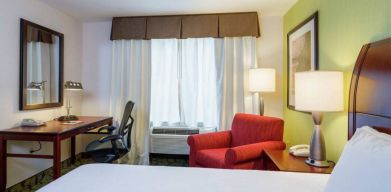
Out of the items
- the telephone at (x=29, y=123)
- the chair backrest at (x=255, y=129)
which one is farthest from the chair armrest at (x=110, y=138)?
the chair backrest at (x=255, y=129)

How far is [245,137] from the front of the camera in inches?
115

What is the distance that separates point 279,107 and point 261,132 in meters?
1.07

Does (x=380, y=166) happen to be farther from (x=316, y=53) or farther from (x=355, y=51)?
(x=316, y=53)

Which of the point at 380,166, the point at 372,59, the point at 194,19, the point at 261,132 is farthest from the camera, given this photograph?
the point at 194,19

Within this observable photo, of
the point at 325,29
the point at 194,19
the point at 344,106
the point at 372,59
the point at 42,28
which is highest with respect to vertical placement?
the point at 194,19

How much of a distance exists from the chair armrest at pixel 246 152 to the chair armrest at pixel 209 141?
0.57 metres

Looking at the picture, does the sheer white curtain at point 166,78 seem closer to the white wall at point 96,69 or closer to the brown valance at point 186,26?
the brown valance at point 186,26

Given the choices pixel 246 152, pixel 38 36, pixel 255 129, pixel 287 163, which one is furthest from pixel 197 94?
pixel 38 36

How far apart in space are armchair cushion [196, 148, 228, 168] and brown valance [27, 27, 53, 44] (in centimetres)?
238

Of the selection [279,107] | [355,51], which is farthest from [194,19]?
[355,51]

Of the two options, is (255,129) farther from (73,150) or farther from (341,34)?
(73,150)

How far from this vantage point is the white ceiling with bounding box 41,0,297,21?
3.11 m

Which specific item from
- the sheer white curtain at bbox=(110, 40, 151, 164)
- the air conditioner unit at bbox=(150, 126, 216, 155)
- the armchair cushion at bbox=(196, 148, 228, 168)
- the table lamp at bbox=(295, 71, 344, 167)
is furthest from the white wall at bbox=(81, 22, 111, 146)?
the table lamp at bbox=(295, 71, 344, 167)

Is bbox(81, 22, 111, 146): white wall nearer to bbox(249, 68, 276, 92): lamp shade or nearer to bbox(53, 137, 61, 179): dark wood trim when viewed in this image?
bbox(53, 137, 61, 179): dark wood trim
